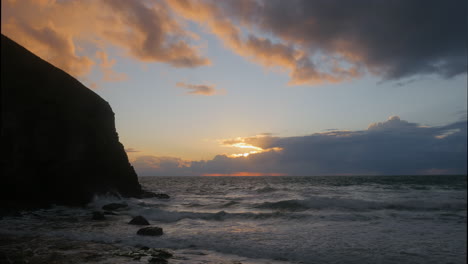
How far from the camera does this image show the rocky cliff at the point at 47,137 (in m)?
21.6

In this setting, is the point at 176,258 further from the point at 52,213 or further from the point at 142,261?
the point at 52,213

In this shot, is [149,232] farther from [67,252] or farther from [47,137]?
[47,137]

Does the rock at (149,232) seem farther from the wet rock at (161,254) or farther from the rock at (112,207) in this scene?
the rock at (112,207)

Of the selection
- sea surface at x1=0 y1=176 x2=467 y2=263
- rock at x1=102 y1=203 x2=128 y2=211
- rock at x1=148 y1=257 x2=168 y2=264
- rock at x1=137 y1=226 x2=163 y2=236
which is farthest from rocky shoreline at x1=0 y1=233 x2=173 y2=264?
rock at x1=102 y1=203 x2=128 y2=211

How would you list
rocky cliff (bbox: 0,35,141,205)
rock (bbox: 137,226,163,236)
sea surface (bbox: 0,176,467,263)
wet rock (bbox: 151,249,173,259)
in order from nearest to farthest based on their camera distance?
wet rock (bbox: 151,249,173,259) < sea surface (bbox: 0,176,467,263) < rock (bbox: 137,226,163,236) < rocky cliff (bbox: 0,35,141,205)

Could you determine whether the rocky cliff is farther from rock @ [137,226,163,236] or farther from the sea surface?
rock @ [137,226,163,236]

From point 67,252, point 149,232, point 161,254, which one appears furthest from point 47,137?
point 161,254

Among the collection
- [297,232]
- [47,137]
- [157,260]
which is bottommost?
[297,232]

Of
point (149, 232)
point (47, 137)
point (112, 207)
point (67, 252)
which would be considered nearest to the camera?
point (67, 252)

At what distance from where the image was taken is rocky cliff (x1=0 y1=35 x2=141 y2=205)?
852 inches

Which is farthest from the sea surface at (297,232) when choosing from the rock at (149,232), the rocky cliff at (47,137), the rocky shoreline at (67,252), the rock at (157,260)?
the rocky cliff at (47,137)

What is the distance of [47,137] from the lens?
79.9 ft

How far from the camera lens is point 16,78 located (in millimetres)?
22359

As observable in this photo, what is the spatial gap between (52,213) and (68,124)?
→ 31.9ft
